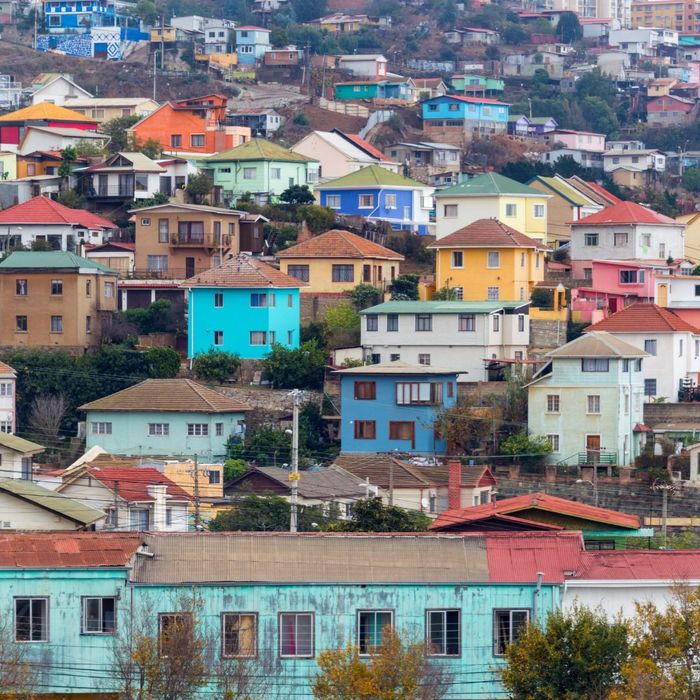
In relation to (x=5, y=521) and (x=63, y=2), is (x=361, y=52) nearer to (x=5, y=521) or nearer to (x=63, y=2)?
(x=63, y=2)

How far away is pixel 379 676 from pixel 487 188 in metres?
49.4

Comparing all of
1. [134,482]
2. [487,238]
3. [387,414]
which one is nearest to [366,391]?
[387,414]

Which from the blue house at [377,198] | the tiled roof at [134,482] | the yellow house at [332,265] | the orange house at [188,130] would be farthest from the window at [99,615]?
the orange house at [188,130]

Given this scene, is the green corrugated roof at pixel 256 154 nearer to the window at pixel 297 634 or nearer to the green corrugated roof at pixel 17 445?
the green corrugated roof at pixel 17 445

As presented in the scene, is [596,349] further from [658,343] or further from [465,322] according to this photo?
[465,322]

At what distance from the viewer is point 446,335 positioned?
6444 cm

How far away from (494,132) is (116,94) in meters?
21.1

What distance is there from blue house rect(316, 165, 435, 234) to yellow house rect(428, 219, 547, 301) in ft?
37.1

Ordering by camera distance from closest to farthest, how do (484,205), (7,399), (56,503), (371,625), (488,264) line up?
(371,625) → (56,503) → (7,399) → (488,264) → (484,205)

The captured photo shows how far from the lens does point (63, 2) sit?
429ft

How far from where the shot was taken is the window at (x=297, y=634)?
102 feet

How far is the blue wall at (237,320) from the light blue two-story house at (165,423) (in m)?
5.51

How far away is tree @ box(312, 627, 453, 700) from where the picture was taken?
2845cm

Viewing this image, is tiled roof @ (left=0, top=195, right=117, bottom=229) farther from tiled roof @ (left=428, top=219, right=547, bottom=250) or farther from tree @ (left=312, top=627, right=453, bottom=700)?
tree @ (left=312, top=627, right=453, bottom=700)
